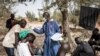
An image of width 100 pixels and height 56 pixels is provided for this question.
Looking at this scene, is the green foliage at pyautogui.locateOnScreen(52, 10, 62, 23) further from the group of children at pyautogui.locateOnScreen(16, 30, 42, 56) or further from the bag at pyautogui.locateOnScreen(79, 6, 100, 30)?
the group of children at pyautogui.locateOnScreen(16, 30, 42, 56)

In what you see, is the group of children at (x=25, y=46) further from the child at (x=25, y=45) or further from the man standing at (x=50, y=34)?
the man standing at (x=50, y=34)

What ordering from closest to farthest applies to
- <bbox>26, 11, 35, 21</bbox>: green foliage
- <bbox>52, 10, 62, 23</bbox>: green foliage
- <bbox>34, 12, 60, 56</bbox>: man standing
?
<bbox>34, 12, 60, 56</bbox>: man standing → <bbox>52, 10, 62, 23</bbox>: green foliage → <bbox>26, 11, 35, 21</bbox>: green foliage

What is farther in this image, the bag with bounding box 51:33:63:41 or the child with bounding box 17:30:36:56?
the bag with bounding box 51:33:63:41

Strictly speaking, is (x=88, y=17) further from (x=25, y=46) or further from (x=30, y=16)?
(x=25, y=46)

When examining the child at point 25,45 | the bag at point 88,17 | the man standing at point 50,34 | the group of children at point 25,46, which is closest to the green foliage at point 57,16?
the bag at point 88,17

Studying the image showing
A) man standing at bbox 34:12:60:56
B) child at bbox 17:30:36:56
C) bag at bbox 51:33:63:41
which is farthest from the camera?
man standing at bbox 34:12:60:56

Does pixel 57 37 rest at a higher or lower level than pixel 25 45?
lower

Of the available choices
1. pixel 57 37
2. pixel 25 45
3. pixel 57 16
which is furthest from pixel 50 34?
pixel 57 16

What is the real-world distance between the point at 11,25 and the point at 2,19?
6.33 metres

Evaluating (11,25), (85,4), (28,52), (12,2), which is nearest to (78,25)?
(85,4)

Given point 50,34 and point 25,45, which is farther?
point 50,34

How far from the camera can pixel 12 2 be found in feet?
50.1

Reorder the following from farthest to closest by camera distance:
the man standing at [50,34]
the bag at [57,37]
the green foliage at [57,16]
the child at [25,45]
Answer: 1. the green foliage at [57,16]
2. the man standing at [50,34]
3. the bag at [57,37]
4. the child at [25,45]

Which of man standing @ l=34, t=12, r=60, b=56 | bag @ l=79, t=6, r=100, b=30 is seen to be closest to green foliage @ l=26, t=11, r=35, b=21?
bag @ l=79, t=6, r=100, b=30
